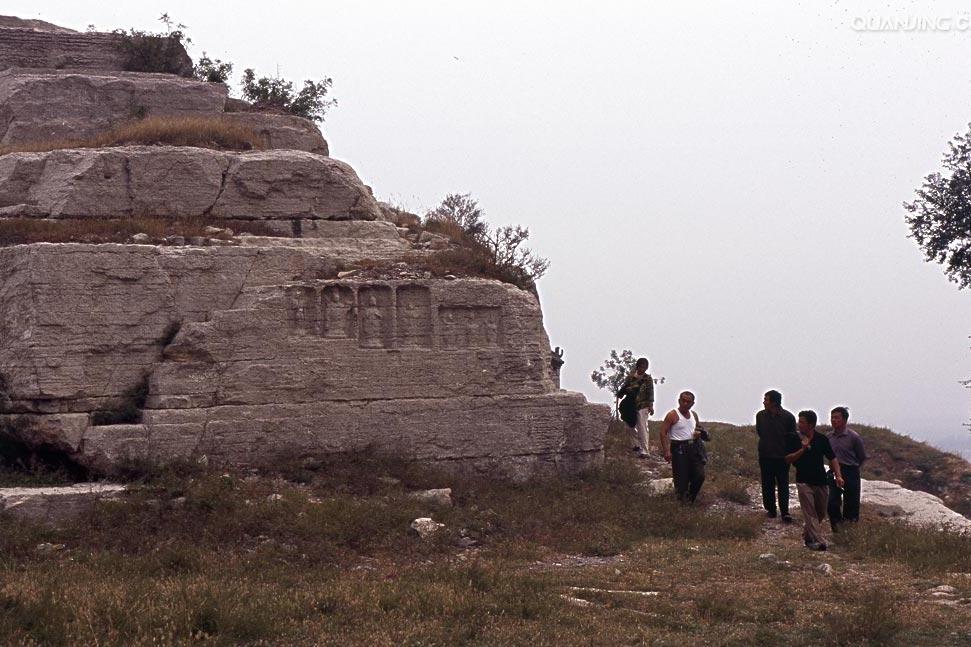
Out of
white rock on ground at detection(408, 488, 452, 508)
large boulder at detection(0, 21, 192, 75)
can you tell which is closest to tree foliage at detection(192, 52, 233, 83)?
large boulder at detection(0, 21, 192, 75)

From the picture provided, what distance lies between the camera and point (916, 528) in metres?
12.2

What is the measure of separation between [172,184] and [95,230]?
1.25 metres

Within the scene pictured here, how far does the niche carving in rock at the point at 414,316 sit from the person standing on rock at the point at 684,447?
3147 millimetres

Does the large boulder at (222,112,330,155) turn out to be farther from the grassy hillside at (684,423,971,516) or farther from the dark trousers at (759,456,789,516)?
the grassy hillside at (684,423,971,516)

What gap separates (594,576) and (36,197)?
338 inches

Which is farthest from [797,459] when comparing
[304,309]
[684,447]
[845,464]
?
[304,309]

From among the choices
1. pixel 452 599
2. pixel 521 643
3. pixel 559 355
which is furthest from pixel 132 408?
pixel 559 355

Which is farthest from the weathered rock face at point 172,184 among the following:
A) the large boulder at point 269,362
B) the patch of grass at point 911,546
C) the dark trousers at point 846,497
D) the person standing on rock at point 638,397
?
the patch of grass at point 911,546

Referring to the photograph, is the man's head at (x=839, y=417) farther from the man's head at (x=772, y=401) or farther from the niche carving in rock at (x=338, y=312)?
the niche carving in rock at (x=338, y=312)

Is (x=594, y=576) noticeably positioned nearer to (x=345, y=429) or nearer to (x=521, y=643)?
(x=521, y=643)

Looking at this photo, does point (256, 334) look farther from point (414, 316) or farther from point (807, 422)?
point (807, 422)

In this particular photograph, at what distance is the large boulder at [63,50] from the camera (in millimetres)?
17328

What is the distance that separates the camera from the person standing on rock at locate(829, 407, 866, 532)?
12.2m

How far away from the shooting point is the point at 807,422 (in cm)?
1166
